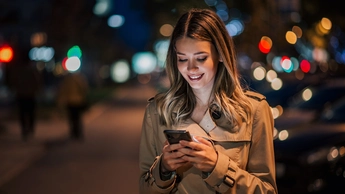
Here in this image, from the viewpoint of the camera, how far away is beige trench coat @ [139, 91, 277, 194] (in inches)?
112

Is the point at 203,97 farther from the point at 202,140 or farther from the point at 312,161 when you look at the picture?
the point at 312,161

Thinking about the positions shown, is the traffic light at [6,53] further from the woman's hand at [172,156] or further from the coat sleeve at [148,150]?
the woman's hand at [172,156]

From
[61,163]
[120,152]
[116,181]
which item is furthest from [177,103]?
[120,152]

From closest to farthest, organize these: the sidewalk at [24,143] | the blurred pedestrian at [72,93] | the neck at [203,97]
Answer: the neck at [203,97] < the sidewalk at [24,143] < the blurred pedestrian at [72,93]

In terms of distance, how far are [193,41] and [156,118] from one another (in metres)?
0.38

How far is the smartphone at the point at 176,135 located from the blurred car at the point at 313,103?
9.16m

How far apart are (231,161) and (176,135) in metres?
0.30

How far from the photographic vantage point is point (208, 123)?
117 inches

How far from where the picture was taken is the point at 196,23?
3.02 meters

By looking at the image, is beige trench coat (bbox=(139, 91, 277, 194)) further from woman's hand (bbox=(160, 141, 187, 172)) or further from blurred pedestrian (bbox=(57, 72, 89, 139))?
blurred pedestrian (bbox=(57, 72, 89, 139))

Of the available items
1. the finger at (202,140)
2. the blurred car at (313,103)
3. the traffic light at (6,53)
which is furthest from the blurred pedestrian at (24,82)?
the finger at (202,140)

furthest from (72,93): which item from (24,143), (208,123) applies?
(208,123)

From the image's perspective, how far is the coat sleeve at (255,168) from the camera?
9.24 ft

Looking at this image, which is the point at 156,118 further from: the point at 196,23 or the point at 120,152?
the point at 120,152
